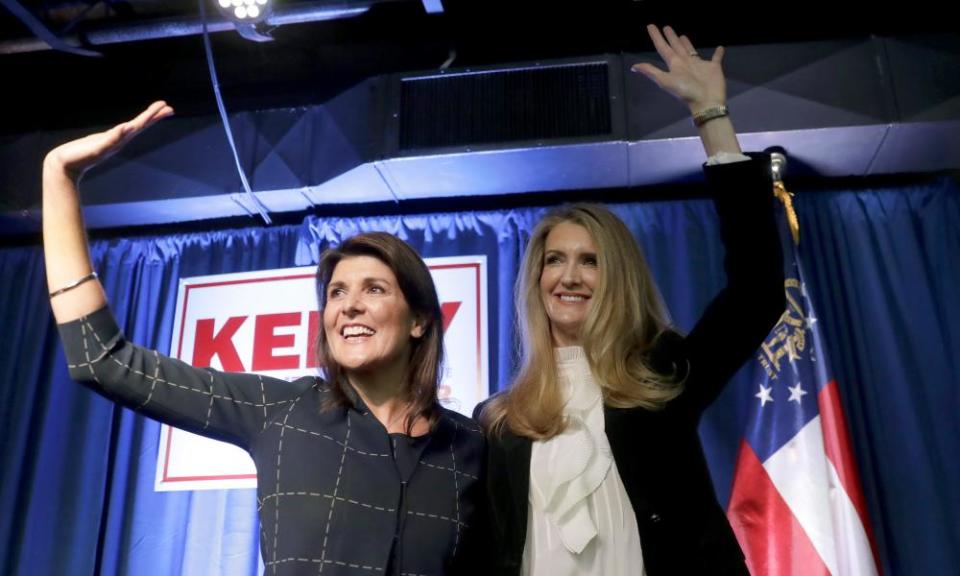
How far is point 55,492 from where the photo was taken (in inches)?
122

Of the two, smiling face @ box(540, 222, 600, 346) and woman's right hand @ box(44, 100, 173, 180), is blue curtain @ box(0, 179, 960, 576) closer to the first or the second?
smiling face @ box(540, 222, 600, 346)

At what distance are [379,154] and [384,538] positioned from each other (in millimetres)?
1825

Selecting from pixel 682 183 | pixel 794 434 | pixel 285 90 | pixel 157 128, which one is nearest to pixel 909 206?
pixel 682 183

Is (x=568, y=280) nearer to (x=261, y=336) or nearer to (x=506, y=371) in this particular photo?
(x=506, y=371)

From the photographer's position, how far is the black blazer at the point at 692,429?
139 cm

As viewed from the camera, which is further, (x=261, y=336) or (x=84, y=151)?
(x=261, y=336)

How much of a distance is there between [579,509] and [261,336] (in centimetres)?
197

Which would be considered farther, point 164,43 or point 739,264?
point 164,43

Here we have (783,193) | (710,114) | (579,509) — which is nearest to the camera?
(579,509)

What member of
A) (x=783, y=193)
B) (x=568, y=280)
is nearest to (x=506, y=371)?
(x=783, y=193)

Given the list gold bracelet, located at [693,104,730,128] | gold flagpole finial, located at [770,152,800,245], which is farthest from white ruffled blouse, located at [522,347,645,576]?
gold flagpole finial, located at [770,152,800,245]

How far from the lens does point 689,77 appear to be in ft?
5.28

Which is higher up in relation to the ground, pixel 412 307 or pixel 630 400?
pixel 412 307

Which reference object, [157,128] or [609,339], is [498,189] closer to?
[157,128]
